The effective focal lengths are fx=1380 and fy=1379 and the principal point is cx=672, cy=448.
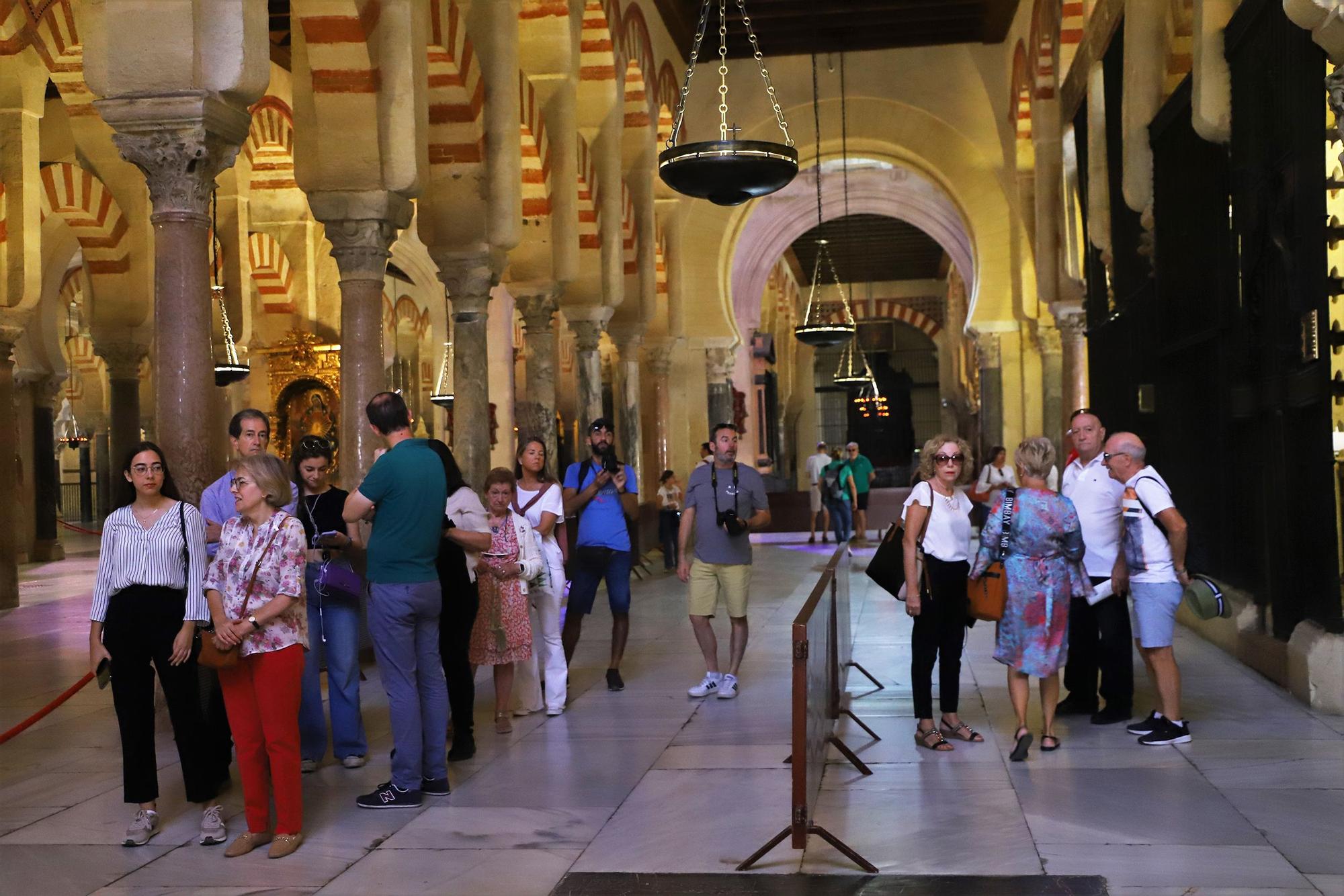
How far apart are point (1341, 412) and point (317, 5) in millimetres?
5360

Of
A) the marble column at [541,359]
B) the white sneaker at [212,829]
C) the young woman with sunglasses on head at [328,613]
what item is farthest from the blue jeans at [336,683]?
the marble column at [541,359]

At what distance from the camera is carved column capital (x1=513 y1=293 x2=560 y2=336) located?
38.0 feet

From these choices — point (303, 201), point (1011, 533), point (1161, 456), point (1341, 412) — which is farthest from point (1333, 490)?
point (303, 201)

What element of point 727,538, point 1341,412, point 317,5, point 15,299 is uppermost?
point 317,5

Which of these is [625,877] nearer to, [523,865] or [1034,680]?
[523,865]

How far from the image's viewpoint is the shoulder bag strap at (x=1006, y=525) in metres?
4.67

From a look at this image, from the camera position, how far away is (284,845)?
12.0ft

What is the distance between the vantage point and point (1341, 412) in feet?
17.5

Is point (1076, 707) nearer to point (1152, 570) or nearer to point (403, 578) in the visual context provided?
point (1152, 570)

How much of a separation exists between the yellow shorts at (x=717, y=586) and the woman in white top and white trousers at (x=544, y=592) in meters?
0.57

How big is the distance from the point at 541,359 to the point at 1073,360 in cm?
525

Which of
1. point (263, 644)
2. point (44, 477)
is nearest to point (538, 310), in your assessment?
point (44, 477)

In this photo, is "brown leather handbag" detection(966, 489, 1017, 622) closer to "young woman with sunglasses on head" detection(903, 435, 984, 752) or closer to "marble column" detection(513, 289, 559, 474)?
"young woman with sunglasses on head" detection(903, 435, 984, 752)

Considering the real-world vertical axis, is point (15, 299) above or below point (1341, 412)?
above
